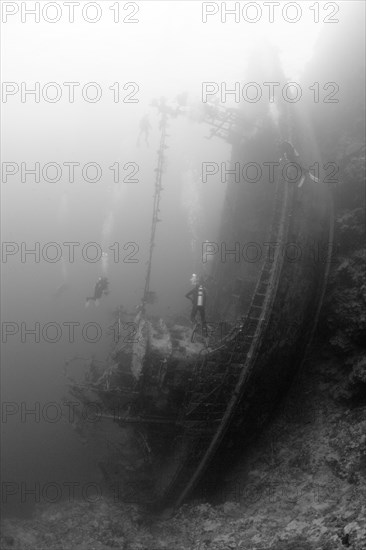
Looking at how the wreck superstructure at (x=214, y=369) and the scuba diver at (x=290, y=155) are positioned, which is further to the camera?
the scuba diver at (x=290, y=155)

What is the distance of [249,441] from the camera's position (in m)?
8.88

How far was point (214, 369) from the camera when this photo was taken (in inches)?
315

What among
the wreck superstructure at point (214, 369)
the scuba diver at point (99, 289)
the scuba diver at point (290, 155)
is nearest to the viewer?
the wreck superstructure at point (214, 369)

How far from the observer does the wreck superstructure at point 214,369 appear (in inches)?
316

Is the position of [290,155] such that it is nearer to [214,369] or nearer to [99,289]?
[214,369]

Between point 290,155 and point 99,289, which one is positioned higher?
point 290,155

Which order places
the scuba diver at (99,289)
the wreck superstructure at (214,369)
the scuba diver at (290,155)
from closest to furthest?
the wreck superstructure at (214,369), the scuba diver at (290,155), the scuba diver at (99,289)

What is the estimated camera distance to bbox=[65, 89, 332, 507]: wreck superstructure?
8.02 meters

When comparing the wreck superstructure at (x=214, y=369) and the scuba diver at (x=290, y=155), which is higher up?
the scuba diver at (x=290, y=155)

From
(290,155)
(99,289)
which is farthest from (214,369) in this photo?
(99,289)

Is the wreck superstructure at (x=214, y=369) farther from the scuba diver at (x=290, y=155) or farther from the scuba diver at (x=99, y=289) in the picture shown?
the scuba diver at (x=99, y=289)

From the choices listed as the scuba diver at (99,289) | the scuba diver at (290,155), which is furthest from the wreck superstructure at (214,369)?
the scuba diver at (99,289)

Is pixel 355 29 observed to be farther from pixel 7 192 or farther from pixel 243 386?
pixel 7 192

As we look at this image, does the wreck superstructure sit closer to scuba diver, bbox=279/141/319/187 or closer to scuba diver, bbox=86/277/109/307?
scuba diver, bbox=279/141/319/187
